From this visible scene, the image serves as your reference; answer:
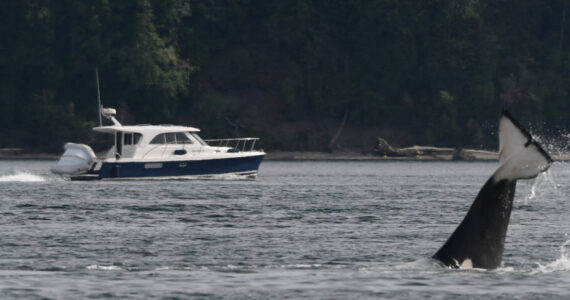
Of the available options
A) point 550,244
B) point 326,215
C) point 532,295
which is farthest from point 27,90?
point 532,295

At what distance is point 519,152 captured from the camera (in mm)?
19906

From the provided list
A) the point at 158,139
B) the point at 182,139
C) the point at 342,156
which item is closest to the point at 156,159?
the point at 158,139

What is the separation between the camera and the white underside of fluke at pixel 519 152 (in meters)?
19.6

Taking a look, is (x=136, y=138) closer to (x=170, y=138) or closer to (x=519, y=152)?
(x=170, y=138)

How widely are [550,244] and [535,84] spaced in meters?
86.2

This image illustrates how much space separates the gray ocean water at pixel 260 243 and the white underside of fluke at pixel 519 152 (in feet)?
2.55

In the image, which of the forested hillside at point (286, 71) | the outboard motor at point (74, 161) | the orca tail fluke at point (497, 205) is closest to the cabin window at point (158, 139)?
the outboard motor at point (74, 161)

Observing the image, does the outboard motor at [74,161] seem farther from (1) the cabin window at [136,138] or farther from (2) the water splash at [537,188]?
(2) the water splash at [537,188]

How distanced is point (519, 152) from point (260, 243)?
1409 centimetres

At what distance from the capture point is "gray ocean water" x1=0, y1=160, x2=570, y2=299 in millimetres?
23766

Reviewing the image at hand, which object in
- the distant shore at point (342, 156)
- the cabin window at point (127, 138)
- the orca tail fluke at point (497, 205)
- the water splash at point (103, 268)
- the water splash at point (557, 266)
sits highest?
the orca tail fluke at point (497, 205)

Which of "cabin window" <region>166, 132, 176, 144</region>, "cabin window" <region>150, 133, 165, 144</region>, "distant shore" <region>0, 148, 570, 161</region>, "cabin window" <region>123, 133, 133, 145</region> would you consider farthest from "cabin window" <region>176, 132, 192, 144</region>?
"distant shore" <region>0, 148, 570, 161</region>

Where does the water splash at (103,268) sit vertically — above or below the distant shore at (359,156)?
above

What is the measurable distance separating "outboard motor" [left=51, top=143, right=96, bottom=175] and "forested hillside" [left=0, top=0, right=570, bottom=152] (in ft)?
143
